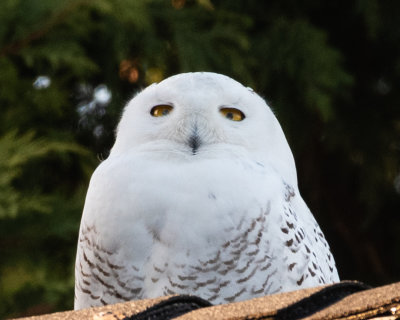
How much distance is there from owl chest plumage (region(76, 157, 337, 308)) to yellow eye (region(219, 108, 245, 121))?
107 millimetres

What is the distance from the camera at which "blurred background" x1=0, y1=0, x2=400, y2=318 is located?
2721mm

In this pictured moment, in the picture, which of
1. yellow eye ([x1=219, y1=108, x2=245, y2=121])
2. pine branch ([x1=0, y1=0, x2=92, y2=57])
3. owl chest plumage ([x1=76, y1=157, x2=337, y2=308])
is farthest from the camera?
pine branch ([x1=0, y1=0, x2=92, y2=57])

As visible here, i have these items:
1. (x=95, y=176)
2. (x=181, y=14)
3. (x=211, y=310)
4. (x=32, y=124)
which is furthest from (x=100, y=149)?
(x=211, y=310)

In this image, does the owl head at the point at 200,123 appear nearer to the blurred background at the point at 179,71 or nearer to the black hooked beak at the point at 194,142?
the black hooked beak at the point at 194,142

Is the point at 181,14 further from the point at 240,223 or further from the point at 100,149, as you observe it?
the point at 240,223

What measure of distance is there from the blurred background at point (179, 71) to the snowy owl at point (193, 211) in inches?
42.3

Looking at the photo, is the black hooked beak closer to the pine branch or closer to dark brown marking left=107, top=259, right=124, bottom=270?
dark brown marking left=107, top=259, right=124, bottom=270

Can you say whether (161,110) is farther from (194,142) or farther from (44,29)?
(44,29)

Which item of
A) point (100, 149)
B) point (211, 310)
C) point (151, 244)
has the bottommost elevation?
point (211, 310)

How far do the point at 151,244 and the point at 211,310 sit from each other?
2.03 feet

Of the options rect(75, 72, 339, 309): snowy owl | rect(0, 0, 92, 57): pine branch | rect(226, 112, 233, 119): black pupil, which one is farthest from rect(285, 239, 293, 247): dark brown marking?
rect(0, 0, 92, 57): pine branch

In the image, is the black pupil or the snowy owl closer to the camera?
the snowy owl

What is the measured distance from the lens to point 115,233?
1362 millimetres

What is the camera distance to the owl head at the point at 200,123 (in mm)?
1442
